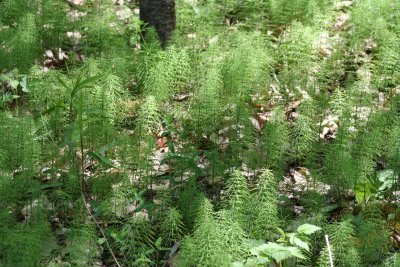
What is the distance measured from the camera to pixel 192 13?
5512 mm

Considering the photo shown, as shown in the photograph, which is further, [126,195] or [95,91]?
[95,91]

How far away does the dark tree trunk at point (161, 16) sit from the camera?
16.8 feet

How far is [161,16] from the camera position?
511cm

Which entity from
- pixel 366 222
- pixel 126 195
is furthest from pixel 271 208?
pixel 126 195

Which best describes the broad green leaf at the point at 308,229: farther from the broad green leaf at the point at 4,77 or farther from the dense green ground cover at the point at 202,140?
the broad green leaf at the point at 4,77

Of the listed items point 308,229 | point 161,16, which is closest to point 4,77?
point 161,16

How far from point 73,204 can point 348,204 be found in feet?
5.19

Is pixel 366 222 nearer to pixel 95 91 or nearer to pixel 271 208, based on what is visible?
pixel 271 208

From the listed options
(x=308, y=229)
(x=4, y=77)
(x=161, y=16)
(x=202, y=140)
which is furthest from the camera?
(x=161, y=16)

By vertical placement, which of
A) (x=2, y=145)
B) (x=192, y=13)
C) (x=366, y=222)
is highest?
(x=192, y=13)

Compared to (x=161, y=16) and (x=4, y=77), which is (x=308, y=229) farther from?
(x=161, y=16)

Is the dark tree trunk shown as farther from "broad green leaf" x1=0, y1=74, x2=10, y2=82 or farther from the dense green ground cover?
"broad green leaf" x1=0, y1=74, x2=10, y2=82

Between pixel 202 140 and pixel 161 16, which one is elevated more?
pixel 161 16

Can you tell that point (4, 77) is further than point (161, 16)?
No
